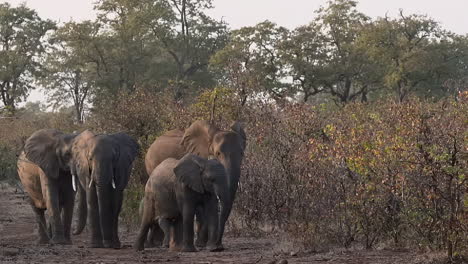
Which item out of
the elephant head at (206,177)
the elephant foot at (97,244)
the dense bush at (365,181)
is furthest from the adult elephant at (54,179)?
the dense bush at (365,181)

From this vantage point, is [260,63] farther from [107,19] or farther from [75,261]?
[75,261]

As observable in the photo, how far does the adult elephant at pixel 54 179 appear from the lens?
47.6 ft

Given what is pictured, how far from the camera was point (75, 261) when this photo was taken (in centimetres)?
1171

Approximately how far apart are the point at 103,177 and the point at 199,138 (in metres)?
2.19

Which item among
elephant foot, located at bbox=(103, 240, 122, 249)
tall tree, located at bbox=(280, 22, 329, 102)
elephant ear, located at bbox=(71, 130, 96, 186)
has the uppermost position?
tall tree, located at bbox=(280, 22, 329, 102)

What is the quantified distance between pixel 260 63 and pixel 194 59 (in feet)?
18.7

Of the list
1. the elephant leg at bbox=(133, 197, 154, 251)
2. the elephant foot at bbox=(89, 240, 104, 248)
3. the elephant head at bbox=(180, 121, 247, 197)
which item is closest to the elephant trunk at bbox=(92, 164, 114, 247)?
the elephant foot at bbox=(89, 240, 104, 248)

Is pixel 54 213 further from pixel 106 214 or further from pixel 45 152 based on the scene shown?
pixel 106 214

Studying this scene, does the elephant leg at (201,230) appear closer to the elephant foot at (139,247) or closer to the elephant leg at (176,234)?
the elephant leg at (176,234)

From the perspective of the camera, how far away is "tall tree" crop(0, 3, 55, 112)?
177 feet

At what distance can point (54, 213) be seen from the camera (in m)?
14.4

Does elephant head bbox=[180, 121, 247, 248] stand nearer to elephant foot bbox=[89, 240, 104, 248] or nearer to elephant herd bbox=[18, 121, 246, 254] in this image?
elephant herd bbox=[18, 121, 246, 254]

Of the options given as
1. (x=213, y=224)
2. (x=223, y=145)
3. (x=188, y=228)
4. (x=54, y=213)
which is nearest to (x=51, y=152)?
(x=54, y=213)

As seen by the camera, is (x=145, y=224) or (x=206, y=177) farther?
(x=145, y=224)
